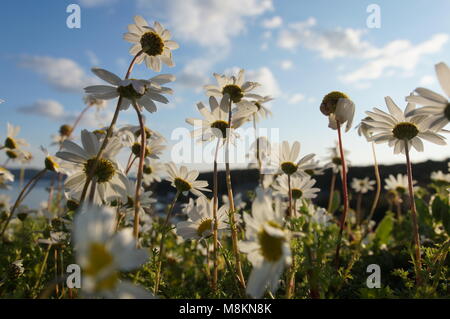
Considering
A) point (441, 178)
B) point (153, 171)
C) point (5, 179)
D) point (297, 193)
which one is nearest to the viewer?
point (297, 193)

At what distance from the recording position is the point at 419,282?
0.88 m

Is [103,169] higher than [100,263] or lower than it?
higher

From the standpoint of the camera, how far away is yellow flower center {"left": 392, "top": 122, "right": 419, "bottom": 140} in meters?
1.10

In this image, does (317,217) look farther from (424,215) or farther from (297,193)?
(424,215)

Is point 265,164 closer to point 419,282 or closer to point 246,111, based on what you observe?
point 246,111

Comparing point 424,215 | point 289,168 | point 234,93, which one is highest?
point 234,93

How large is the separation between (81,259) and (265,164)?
121cm

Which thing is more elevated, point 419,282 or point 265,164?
point 265,164

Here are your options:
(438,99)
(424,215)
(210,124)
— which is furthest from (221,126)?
(424,215)

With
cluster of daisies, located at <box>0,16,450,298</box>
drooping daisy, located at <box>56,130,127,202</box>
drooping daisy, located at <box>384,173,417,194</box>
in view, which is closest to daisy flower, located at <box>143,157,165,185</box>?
cluster of daisies, located at <box>0,16,450,298</box>

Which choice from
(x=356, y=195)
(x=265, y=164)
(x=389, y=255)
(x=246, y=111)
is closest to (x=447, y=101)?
(x=246, y=111)

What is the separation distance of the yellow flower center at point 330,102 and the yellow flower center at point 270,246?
65 centimetres

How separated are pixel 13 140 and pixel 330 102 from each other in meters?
1.95

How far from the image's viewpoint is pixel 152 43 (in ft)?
4.00
